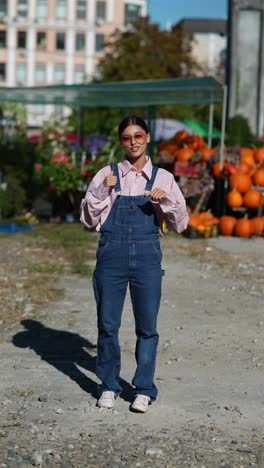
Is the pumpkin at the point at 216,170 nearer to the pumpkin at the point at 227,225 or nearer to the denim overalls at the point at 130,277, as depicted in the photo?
the pumpkin at the point at 227,225

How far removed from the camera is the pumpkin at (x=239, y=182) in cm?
1628

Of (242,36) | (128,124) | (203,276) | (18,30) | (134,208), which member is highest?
(18,30)

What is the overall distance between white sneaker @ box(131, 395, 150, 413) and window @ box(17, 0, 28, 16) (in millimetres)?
85761

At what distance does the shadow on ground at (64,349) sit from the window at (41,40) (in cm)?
A: 8207

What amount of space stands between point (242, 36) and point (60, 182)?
7.85 m

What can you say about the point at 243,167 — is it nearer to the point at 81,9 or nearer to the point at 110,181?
the point at 110,181

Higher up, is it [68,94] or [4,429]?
[68,94]

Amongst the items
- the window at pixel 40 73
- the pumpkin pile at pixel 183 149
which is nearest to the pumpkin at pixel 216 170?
the pumpkin pile at pixel 183 149

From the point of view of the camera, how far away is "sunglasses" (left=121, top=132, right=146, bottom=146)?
226 inches

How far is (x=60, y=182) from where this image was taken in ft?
56.5

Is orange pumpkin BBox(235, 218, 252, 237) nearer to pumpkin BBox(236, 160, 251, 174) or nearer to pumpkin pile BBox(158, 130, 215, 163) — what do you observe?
pumpkin BBox(236, 160, 251, 174)

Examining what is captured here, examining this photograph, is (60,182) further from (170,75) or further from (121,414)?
(170,75)

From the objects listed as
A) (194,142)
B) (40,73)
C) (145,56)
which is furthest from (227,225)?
(40,73)

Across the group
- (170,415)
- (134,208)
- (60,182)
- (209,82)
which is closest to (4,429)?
(170,415)
